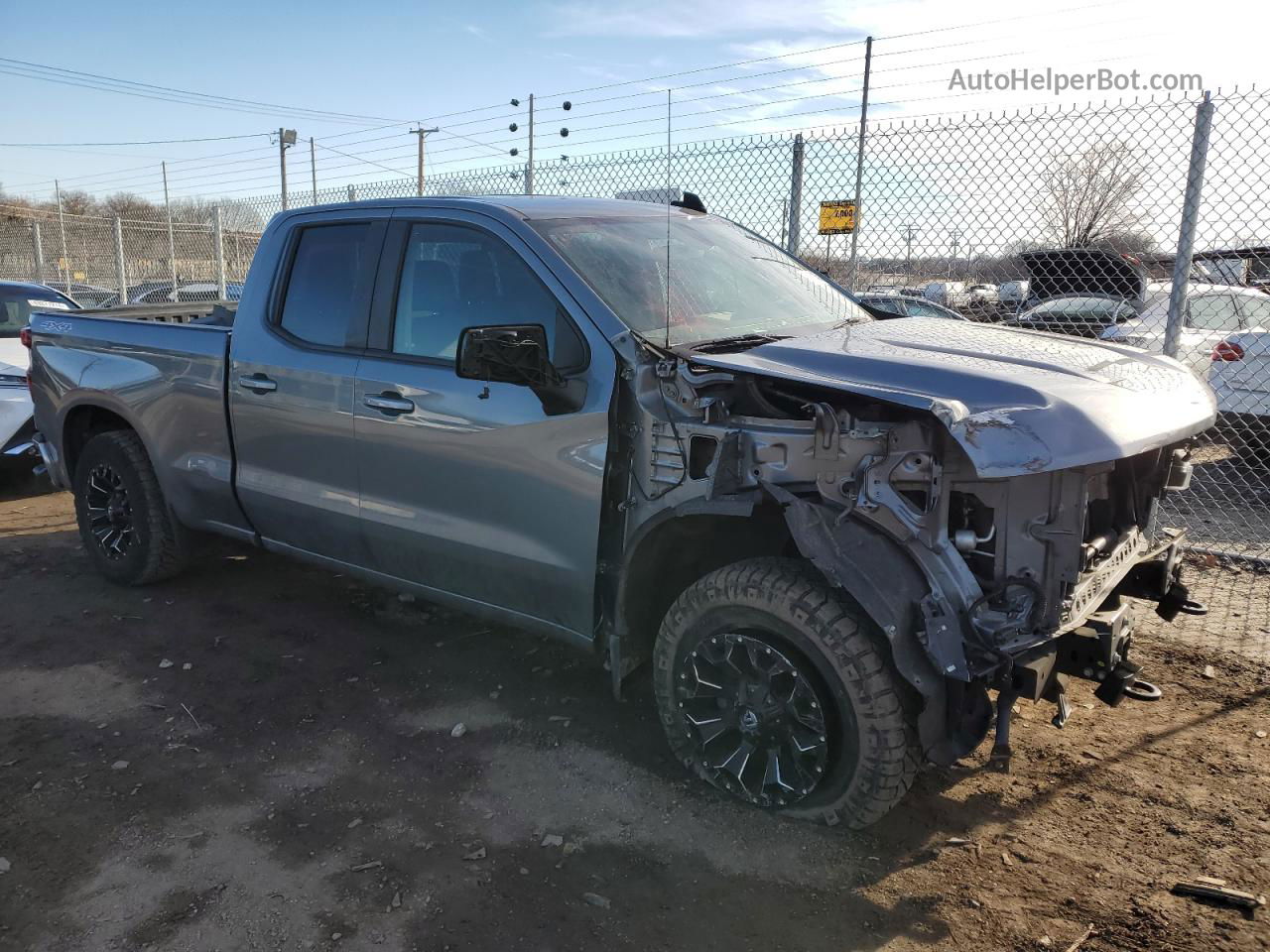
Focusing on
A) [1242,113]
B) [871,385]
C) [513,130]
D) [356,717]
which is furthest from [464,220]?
[513,130]

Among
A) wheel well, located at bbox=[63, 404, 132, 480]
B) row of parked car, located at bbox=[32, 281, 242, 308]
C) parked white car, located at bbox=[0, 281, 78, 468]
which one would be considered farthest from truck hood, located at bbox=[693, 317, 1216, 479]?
row of parked car, located at bbox=[32, 281, 242, 308]

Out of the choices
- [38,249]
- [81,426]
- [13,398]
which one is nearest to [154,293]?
[38,249]

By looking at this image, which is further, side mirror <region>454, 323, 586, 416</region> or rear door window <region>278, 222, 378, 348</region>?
rear door window <region>278, 222, 378, 348</region>

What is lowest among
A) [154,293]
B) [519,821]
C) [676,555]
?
[519,821]

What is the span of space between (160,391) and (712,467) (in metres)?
3.20

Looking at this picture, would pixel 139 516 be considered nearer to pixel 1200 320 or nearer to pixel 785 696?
pixel 785 696

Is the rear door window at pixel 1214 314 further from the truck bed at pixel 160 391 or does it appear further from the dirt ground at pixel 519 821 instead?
the truck bed at pixel 160 391

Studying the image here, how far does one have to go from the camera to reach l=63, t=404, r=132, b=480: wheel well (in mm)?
5219

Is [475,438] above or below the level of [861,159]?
below

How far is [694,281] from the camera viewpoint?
12.1 feet

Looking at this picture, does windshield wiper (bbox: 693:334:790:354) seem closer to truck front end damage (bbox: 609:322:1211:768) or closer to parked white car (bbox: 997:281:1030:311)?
truck front end damage (bbox: 609:322:1211:768)

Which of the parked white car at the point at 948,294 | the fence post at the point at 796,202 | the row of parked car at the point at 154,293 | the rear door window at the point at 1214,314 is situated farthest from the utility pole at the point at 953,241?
the row of parked car at the point at 154,293

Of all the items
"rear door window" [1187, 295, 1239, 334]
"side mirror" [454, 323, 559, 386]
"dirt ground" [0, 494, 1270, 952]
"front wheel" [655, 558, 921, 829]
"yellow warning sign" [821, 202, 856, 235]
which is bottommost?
"dirt ground" [0, 494, 1270, 952]

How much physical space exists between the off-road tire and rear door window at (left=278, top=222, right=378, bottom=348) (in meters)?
1.41
